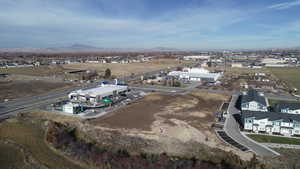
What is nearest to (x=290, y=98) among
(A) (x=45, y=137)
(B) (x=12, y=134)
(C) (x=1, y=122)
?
(A) (x=45, y=137)

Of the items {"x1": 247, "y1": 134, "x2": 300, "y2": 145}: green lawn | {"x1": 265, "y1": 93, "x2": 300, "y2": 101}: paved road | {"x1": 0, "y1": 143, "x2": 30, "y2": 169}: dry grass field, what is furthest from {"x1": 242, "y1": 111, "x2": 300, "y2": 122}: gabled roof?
{"x1": 0, "y1": 143, "x2": 30, "y2": 169}: dry grass field

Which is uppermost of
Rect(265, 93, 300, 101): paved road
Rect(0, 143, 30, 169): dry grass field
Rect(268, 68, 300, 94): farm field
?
Rect(268, 68, 300, 94): farm field

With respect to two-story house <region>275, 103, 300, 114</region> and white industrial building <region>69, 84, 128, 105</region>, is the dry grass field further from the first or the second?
two-story house <region>275, 103, 300, 114</region>

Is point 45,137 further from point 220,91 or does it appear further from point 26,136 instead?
point 220,91

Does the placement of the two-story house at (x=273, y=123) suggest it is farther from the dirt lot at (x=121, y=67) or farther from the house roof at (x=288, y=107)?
the dirt lot at (x=121, y=67)

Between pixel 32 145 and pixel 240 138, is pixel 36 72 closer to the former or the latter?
pixel 32 145

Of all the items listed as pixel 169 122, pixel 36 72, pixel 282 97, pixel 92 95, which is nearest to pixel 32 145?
pixel 169 122

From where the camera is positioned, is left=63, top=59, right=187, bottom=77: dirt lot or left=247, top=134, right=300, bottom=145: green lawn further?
left=63, top=59, right=187, bottom=77: dirt lot

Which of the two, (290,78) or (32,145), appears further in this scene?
(290,78)
